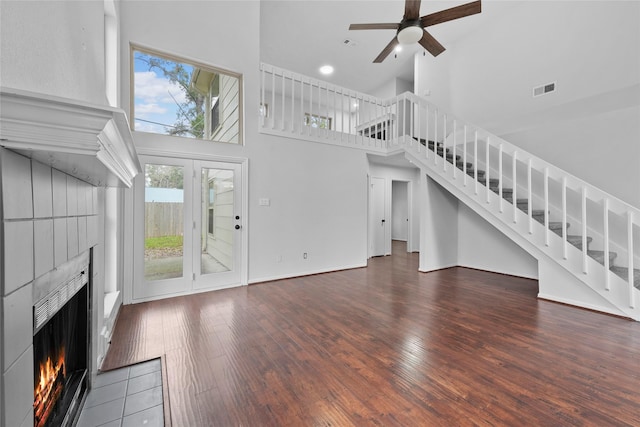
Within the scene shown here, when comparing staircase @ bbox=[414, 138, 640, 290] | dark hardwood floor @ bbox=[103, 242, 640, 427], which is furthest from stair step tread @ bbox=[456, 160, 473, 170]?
dark hardwood floor @ bbox=[103, 242, 640, 427]

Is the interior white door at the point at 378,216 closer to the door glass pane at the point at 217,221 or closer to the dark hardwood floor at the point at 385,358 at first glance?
the dark hardwood floor at the point at 385,358

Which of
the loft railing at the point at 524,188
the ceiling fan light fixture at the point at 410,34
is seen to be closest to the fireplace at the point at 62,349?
the loft railing at the point at 524,188

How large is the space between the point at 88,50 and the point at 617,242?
6.13 metres

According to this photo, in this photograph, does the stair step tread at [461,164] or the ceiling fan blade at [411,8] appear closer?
the ceiling fan blade at [411,8]

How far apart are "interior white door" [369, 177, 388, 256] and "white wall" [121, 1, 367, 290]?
5.06 feet

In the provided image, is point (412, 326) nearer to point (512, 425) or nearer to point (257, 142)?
point (512, 425)

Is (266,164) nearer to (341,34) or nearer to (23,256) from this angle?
(341,34)

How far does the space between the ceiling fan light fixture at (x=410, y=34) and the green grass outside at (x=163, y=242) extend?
3982 mm

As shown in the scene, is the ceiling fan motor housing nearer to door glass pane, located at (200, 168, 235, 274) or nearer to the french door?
the french door

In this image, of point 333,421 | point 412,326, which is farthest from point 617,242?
point 333,421

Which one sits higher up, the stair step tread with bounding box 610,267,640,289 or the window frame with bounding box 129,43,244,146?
the window frame with bounding box 129,43,244,146

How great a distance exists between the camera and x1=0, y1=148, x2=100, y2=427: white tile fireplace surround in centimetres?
75

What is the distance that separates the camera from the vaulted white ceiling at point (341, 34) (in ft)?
16.2

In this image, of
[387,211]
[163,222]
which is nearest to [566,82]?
[387,211]
